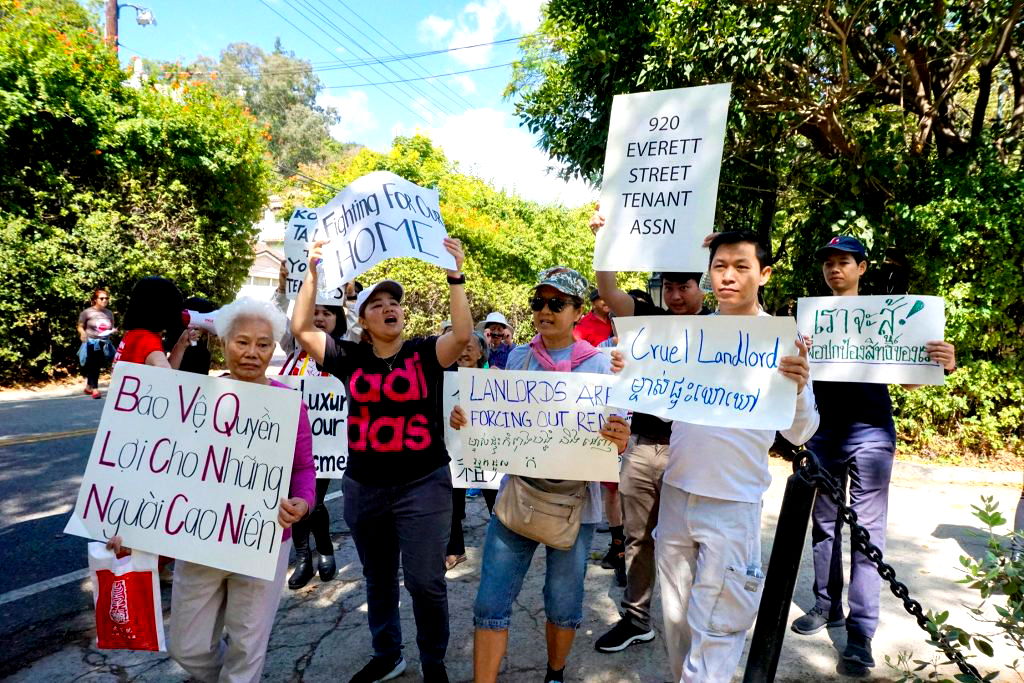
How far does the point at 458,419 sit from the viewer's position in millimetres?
2973

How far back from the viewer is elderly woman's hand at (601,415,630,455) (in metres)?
2.67

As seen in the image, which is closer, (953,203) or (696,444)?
(696,444)

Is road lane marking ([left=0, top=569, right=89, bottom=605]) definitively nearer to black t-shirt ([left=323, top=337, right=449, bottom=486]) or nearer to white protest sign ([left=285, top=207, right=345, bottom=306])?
white protest sign ([left=285, top=207, right=345, bottom=306])

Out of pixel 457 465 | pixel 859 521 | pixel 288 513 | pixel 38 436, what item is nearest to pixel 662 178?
pixel 859 521

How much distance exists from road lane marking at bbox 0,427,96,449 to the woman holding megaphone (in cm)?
659

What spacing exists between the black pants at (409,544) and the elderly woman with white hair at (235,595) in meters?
0.37

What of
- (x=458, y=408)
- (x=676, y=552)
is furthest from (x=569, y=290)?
(x=676, y=552)

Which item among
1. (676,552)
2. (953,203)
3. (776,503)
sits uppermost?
(953,203)

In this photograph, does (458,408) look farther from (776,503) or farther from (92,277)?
(92,277)

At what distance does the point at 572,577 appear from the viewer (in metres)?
2.75

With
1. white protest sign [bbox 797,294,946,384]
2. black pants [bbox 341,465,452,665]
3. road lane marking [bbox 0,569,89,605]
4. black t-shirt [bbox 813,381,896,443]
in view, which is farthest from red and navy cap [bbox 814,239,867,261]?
road lane marking [bbox 0,569,89,605]

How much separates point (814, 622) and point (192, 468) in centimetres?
330

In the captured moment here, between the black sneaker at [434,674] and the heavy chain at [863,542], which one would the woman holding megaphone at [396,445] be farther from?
the heavy chain at [863,542]

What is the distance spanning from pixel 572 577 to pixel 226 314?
1833mm
